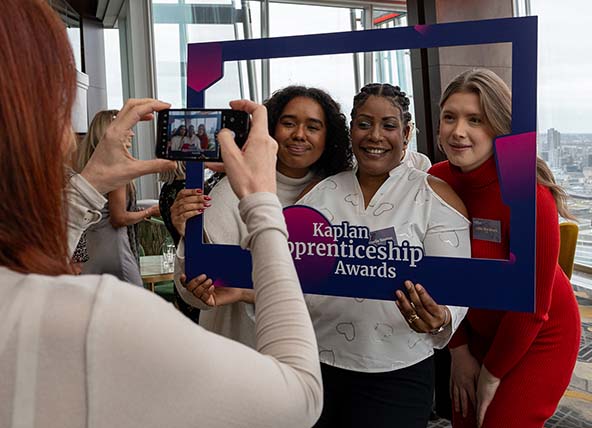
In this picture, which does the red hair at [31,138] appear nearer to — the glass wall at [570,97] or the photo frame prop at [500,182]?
the photo frame prop at [500,182]

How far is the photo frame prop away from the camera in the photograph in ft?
4.30

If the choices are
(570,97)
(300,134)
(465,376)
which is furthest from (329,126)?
(570,97)

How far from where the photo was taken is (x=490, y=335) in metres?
1.64

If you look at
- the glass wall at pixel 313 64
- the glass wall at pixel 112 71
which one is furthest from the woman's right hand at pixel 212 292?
the glass wall at pixel 112 71

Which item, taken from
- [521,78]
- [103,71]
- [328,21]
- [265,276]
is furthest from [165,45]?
[265,276]

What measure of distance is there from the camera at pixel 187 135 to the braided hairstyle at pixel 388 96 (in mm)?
374

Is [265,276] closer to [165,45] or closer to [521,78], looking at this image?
[521,78]

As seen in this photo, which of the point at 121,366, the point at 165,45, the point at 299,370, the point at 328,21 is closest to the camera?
the point at 121,366

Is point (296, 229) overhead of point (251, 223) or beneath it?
beneath

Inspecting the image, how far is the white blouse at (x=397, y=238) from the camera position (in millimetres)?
1406

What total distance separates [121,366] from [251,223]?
29cm

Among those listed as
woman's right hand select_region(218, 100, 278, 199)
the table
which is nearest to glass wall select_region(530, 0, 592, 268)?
the table

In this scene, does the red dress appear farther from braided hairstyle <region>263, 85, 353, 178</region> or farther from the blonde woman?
the blonde woman

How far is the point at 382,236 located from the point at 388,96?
1.19 feet
